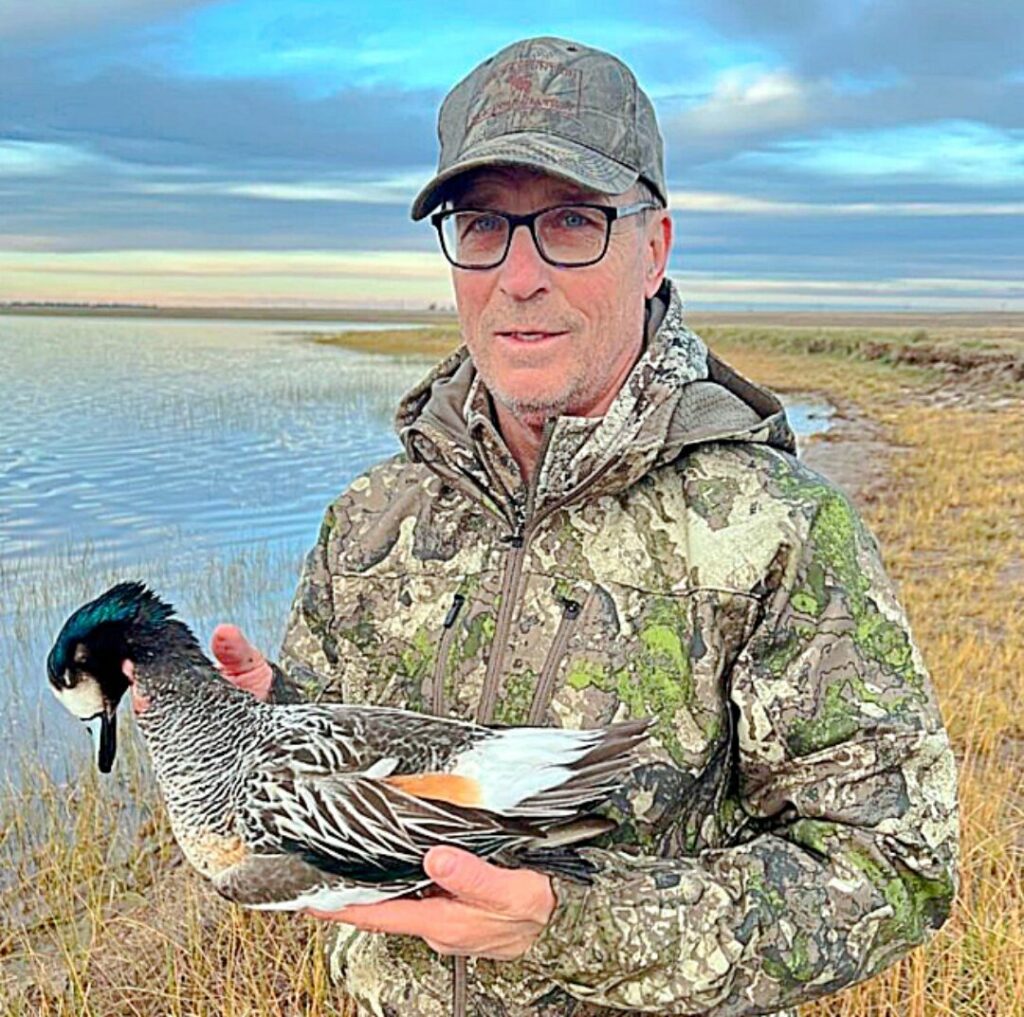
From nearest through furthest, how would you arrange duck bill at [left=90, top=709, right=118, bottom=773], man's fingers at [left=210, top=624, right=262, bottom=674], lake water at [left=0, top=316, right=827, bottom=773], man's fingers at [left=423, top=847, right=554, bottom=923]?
man's fingers at [left=423, top=847, right=554, bottom=923] → man's fingers at [left=210, top=624, right=262, bottom=674] → duck bill at [left=90, top=709, right=118, bottom=773] → lake water at [left=0, top=316, right=827, bottom=773]

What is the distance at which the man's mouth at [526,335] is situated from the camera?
2.75m

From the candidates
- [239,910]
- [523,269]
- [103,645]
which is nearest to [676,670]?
[523,269]

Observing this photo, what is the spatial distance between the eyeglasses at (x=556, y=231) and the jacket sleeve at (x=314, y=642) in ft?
2.61

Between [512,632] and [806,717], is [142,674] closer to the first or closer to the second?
[512,632]

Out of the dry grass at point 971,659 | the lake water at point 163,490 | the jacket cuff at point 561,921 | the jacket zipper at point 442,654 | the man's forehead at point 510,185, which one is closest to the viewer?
the jacket cuff at point 561,921

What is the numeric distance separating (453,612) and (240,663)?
572mm

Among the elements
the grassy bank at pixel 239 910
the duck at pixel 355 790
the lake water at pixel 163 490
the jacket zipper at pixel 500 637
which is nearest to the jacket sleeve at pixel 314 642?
the duck at pixel 355 790

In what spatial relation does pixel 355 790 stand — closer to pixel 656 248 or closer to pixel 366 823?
pixel 366 823

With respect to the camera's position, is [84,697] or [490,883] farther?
[84,697]

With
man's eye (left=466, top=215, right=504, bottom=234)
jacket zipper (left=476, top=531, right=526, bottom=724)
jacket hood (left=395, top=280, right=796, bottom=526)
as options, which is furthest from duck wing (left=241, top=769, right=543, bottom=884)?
man's eye (left=466, top=215, right=504, bottom=234)

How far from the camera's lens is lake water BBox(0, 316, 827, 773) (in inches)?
438

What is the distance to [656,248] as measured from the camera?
9.62ft

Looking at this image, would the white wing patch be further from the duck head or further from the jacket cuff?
the duck head

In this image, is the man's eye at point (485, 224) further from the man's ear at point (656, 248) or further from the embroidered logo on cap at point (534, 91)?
the man's ear at point (656, 248)
